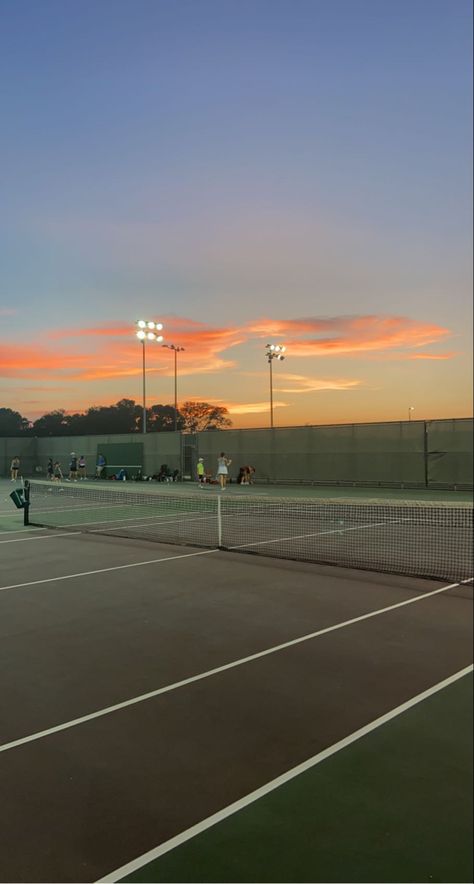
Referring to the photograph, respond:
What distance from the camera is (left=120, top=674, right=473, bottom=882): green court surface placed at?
1661 mm

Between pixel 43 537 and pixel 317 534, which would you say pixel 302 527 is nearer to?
pixel 317 534

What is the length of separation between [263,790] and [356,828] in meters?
0.40

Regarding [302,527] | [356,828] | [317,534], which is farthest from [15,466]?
[302,527]

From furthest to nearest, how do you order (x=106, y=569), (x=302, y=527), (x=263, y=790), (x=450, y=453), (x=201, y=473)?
(x=201, y=473) < (x=450, y=453) < (x=302, y=527) < (x=106, y=569) < (x=263, y=790)

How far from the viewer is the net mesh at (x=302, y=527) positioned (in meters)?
6.95

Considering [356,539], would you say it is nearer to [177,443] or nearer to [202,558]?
[202,558]

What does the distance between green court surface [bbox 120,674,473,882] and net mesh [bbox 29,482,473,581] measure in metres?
3.91

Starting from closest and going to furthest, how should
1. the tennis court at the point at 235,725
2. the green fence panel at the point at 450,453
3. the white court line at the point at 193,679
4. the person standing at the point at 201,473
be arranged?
the tennis court at the point at 235,725 → the white court line at the point at 193,679 → the green fence panel at the point at 450,453 → the person standing at the point at 201,473

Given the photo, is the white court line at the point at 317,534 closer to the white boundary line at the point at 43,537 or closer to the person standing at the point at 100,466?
the white boundary line at the point at 43,537

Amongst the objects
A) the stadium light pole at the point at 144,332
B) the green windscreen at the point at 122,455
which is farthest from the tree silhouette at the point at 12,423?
the green windscreen at the point at 122,455

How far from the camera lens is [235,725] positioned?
2607mm

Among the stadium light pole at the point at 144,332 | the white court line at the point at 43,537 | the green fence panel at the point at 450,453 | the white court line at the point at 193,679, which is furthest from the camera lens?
the green fence panel at the point at 450,453

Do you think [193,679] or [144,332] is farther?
[144,332]

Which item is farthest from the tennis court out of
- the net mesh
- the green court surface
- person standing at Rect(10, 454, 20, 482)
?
person standing at Rect(10, 454, 20, 482)
